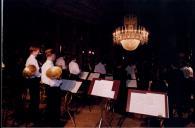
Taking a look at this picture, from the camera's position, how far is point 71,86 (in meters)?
6.18

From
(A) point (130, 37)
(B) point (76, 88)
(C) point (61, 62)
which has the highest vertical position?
(A) point (130, 37)

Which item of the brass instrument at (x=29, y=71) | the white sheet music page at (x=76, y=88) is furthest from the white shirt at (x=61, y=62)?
the white sheet music page at (x=76, y=88)

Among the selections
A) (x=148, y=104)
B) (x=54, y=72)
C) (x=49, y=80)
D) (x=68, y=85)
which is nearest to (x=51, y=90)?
(x=49, y=80)

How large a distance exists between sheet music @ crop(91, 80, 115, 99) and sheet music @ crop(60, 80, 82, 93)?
877 millimetres

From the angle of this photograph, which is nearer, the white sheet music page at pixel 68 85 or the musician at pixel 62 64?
the white sheet music page at pixel 68 85

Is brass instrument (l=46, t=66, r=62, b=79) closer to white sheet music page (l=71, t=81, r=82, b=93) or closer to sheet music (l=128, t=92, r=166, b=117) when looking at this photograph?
white sheet music page (l=71, t=81, r=82, b=93)

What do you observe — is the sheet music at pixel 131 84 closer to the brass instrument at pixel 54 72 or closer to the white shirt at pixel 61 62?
the brass instrument at pixel 54 72

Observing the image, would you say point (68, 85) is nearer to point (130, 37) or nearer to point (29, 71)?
point (29, 71)

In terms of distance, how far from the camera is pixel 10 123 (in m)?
6.40

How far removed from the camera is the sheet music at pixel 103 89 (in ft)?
16.6

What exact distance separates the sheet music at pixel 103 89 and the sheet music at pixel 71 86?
877 millimetres

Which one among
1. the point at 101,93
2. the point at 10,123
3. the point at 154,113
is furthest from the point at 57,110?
the point at 154,113

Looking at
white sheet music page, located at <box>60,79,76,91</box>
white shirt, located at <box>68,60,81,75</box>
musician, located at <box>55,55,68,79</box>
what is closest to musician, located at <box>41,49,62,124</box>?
white sheet music page, located at <box>60,79,76,91</box>

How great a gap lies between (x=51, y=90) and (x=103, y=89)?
1.55 m
